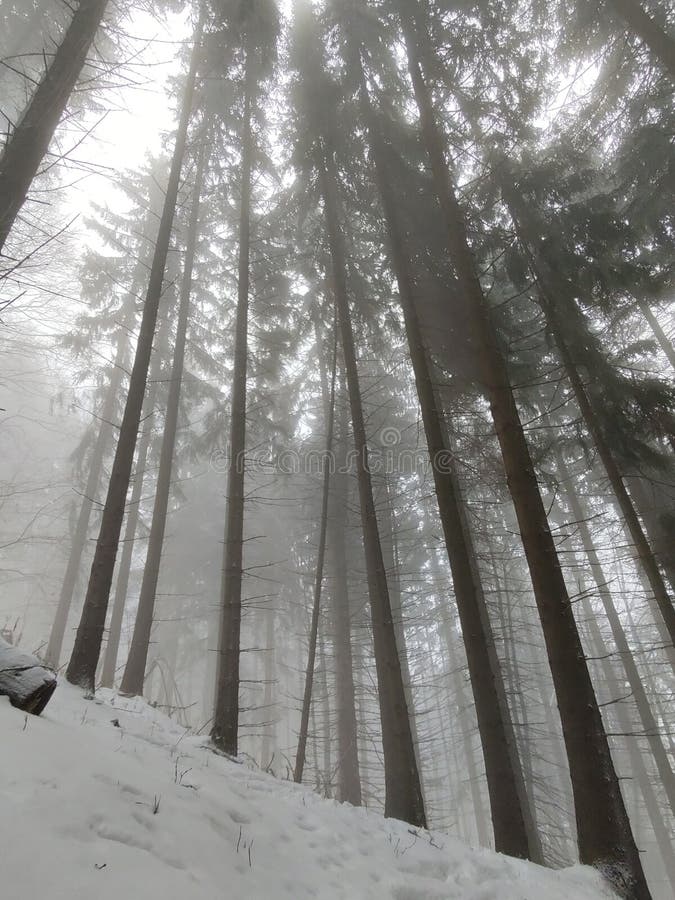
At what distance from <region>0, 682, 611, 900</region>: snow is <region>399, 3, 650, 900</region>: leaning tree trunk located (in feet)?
1.30

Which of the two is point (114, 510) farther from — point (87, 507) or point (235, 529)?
point (87, 507)

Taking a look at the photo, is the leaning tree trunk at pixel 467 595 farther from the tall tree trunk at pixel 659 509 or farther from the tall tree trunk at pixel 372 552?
the tall tree trunk at pixel 659 509

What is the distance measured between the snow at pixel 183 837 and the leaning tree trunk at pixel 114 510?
0.87 metres

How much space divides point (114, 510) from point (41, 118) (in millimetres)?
4766

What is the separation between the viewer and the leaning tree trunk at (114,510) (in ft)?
19.5

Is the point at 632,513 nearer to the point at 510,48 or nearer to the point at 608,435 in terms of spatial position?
the point at 608,435

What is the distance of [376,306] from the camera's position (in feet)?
35.6

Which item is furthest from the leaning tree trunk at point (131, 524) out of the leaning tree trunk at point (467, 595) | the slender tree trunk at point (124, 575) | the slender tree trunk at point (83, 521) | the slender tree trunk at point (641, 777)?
the slender tree trunk at point (641, 777)

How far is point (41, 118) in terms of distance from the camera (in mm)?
4844

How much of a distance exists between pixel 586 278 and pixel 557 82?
16.0 feet

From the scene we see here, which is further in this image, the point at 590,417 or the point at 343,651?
the point at 343,651

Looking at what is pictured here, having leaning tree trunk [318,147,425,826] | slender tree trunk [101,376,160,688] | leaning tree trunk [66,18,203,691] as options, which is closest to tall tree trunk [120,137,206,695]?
slender tree trunk [101,376,160,688]

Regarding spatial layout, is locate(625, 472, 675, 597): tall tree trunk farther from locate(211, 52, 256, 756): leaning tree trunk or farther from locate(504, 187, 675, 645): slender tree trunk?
locate(211, 52, 256, 756): leaning tree trunk

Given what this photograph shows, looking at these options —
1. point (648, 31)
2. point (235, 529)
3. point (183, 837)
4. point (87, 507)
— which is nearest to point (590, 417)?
point (648, 31)
